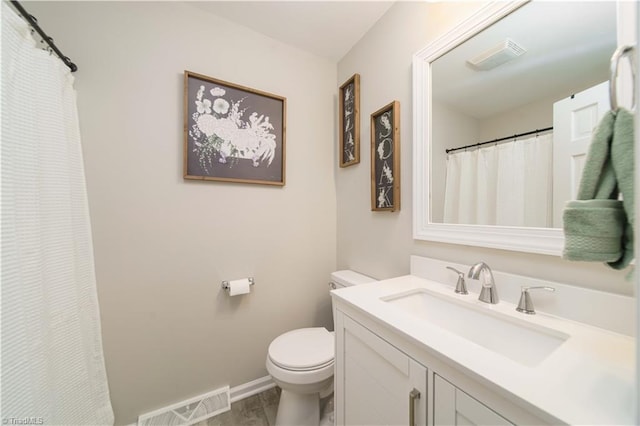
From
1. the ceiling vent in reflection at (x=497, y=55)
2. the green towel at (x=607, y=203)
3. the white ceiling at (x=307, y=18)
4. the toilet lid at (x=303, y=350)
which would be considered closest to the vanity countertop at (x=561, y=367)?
the green towel at (x=607, y=203)

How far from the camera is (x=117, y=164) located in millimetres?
1154

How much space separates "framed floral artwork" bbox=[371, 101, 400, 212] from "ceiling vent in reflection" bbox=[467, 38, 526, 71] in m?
0.39

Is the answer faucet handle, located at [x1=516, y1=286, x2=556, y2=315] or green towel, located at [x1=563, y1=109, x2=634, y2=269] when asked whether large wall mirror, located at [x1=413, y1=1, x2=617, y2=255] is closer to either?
faucet handle, located at [x1=516, y1=286, x2=556, y2=315]

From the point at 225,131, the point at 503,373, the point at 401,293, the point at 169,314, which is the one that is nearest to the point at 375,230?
the point at 401,293

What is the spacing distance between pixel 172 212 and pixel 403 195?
132cm

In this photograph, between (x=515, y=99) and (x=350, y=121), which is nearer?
(x=515, y=99)

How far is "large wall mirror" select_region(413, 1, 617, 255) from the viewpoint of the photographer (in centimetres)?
71

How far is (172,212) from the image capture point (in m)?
1.28

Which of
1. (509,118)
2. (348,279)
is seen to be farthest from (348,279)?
(509,118)

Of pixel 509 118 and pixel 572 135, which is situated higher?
pixel 509 118

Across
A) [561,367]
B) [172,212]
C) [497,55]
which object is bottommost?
[561,367]

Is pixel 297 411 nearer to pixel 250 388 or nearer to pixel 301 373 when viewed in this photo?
pixel 301 373

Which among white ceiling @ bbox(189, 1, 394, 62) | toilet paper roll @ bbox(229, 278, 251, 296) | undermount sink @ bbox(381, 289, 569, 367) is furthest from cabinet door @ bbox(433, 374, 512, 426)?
white ceiling @ bbox(189, 1, 394, 62)

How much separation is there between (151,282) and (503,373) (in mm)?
1516
